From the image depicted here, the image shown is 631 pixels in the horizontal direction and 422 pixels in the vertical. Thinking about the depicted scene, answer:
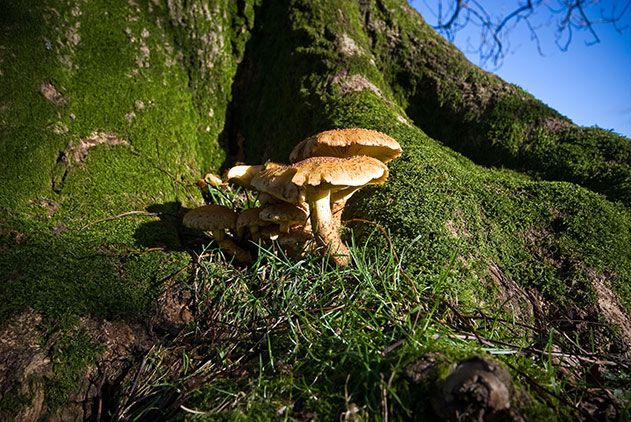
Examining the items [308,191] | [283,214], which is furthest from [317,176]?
[283,214]

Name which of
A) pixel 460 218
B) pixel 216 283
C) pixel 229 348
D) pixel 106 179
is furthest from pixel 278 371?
pixel 106 179

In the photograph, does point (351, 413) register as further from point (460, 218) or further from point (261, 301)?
point (460, 218)

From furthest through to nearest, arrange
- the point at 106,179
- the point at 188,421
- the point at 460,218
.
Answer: the point at 106,179
the point at 460,218
the point at 188,421

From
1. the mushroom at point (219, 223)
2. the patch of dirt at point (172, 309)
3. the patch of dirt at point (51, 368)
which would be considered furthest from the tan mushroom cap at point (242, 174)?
the patch of dirt at point (51, 368)

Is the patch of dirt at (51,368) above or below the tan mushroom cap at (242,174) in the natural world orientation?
below

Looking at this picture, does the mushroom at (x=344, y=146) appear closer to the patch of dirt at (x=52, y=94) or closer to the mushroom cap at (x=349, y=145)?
the mushroom cap at (x=349, y=145)

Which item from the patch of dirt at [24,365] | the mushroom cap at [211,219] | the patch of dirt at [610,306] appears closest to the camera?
the patch of dirt at [24,365]
